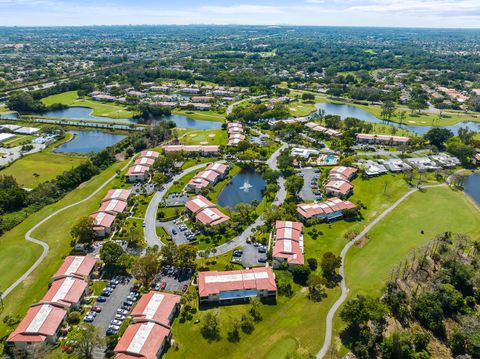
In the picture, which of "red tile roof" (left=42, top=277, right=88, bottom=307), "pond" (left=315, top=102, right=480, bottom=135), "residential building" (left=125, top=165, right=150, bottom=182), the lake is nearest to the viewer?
"red tile roof" (left=42, top=277, right=88, bottom=307)

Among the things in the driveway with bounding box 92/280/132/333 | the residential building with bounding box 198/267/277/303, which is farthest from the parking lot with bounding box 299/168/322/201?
the driveway with bounding box 92/280/132/333

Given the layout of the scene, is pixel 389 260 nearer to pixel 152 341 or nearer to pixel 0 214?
pixel 152 341

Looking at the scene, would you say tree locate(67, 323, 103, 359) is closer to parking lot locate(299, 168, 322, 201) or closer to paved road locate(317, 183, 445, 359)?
paved road locate(317, 183, 445, 359)

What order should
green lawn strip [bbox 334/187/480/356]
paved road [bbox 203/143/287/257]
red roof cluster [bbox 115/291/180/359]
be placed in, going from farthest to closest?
paved road [bbox 203/143/287/257] < green lawn strip [bbox 334/187/480/356] < red roof cluster [bbox 115/291/180/359]

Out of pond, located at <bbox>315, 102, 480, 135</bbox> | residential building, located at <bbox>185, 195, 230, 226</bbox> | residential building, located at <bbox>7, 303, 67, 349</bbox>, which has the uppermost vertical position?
residential building, located at <bbox>7, 303, 67, 349</bbox>

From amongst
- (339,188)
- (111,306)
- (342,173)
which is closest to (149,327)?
(111,306)

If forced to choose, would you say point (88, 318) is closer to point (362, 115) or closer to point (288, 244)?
point (288, 244)
